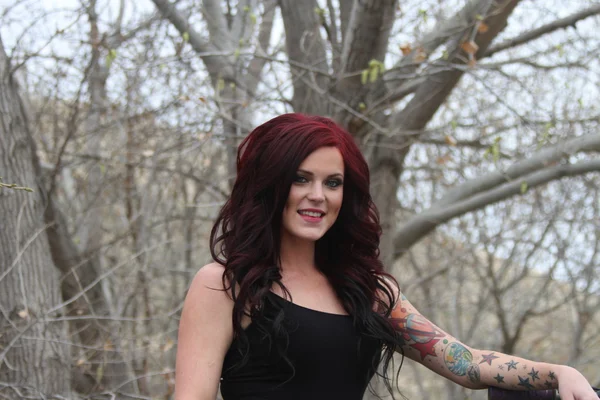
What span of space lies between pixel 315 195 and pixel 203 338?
0.53 metres

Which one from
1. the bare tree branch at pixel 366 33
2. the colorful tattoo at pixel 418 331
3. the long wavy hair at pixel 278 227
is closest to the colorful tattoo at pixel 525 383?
the colorful tattoo at pixel 418 331

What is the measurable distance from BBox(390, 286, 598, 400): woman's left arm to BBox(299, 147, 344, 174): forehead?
1.77 feet

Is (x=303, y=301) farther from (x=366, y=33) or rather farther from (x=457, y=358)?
(x=366, y=33)

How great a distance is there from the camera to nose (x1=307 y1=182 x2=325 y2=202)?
225 centimetres

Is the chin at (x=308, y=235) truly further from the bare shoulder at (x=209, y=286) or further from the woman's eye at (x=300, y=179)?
the bare shoulder at (x=209, y=286)

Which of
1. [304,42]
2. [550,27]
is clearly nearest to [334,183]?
[304,42]

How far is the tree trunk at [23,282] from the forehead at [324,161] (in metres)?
1.91

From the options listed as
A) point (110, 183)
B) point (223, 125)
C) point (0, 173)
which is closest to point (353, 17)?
point (223, 125)

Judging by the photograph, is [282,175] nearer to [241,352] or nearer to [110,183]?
[241,352]

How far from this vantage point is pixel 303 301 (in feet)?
7.45

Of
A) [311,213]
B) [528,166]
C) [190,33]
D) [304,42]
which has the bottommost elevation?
[311,213]

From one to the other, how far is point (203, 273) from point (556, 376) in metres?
1.05

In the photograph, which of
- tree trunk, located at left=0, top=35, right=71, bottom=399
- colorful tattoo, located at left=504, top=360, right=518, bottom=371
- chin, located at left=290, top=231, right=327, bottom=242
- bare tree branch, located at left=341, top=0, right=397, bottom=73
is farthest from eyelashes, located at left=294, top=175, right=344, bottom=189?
bare tree branch, located at left=341, top=0, right=397, bottom=73

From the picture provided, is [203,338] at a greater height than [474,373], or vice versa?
[203,338]
